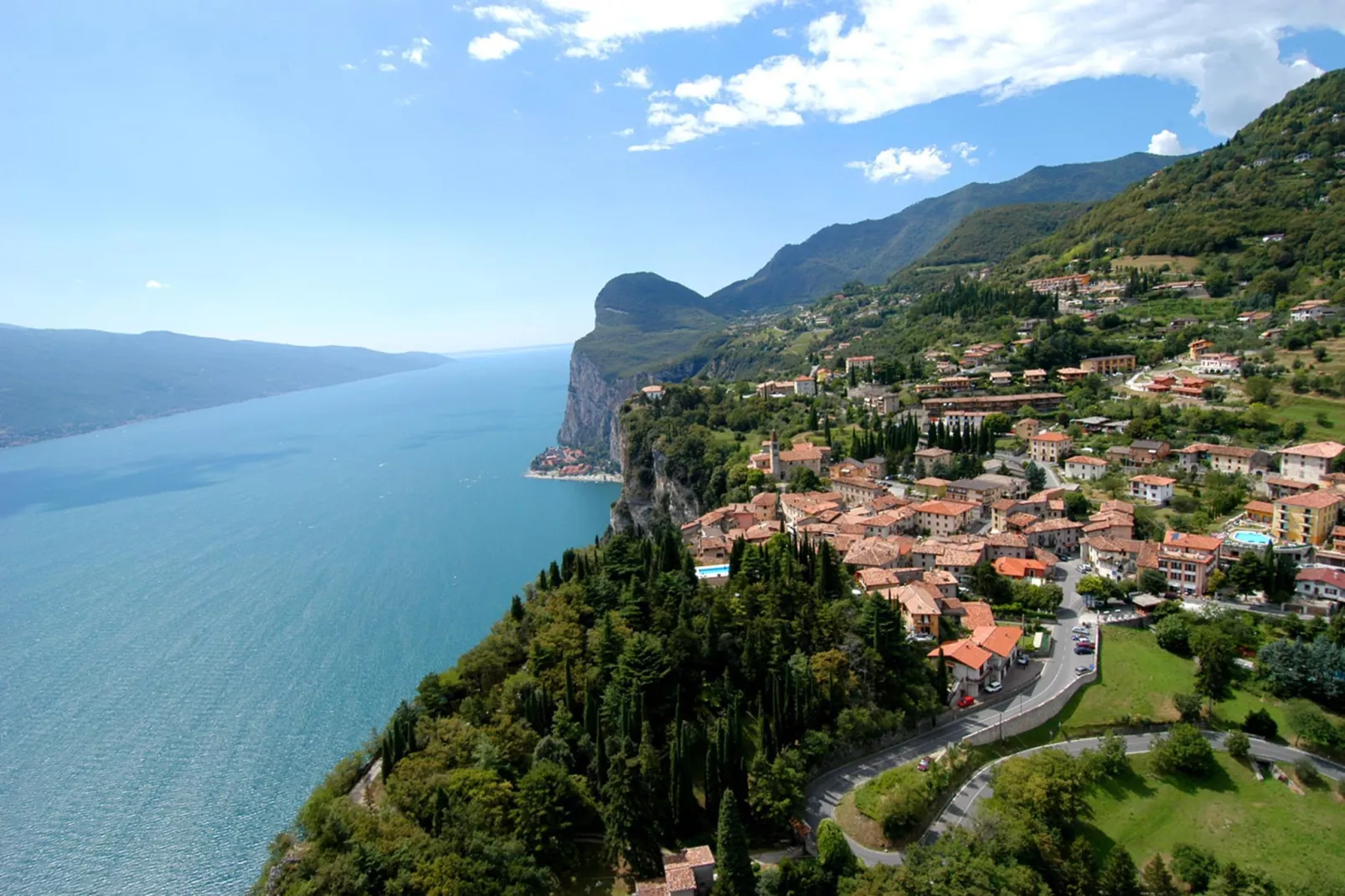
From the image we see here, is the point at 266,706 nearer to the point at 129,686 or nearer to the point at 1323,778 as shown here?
the point at 129,686

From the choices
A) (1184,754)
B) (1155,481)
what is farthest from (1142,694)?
(1155,481)

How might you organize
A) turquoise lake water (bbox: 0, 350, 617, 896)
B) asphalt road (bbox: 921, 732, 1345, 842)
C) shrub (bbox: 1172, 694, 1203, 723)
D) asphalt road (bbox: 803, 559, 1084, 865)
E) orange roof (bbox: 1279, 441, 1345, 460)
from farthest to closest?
orange roof (bbox: 1279, 441, 1345, 460), turquoise lake water (bbox: 0, 350, 617, 896), shrub (bbox: 1172, 694, 1203, 723), asphalt road (bbox: 803, 559, 1084, 865), asphalt road (bbox: 921, 732, 1345, 842)

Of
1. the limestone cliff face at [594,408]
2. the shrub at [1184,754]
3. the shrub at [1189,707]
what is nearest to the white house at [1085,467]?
the shrub at [1189,707]

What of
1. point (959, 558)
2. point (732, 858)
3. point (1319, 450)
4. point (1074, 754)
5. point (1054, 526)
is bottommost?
point (1074, 754)

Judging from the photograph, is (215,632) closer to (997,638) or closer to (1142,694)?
(997,638)

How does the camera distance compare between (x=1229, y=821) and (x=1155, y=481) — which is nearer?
(x=1229, y=821)

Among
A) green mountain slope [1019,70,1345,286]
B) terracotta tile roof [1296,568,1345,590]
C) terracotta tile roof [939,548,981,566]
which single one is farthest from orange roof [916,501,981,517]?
green mountain slope [1019,70,1345,286]

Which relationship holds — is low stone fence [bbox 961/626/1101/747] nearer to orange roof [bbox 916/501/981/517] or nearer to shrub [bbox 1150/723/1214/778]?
shrub [bbox 1150/723/1214/778]
